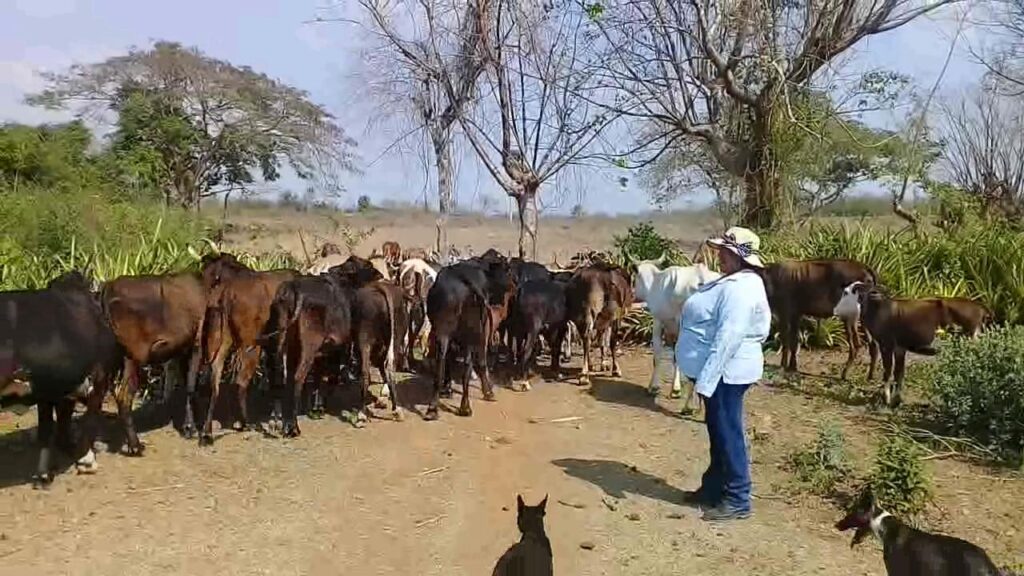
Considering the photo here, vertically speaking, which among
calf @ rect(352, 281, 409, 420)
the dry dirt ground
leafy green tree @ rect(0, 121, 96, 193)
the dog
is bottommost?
the dry dirt ground

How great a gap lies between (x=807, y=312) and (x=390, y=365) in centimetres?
529

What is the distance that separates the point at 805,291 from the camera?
1219 centimetres

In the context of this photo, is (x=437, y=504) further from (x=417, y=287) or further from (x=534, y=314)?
(x=417, y=287)

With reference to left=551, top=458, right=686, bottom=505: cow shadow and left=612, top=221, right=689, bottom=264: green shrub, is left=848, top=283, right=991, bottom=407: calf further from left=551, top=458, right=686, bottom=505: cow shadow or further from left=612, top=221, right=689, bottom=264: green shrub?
left=612, top=221, right=689, bottom=264: green shrub

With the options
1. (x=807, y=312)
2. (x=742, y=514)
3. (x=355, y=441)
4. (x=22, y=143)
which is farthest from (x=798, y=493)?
(x=22, y=143)

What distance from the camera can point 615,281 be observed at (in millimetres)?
11758

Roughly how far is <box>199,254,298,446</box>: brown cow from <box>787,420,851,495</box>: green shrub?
4.81 metres

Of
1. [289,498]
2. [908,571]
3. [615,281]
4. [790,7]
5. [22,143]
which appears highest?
[790,7]

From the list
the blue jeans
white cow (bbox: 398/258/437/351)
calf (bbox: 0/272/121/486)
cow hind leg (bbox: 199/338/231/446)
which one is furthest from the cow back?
white cow (bbox: 398/258/437/351)

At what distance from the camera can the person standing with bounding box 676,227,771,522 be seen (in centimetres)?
707

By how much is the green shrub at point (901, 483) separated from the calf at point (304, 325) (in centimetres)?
477

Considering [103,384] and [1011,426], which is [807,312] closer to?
[1011,426]

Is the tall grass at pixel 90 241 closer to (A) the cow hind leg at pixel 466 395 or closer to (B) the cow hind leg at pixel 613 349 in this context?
(A) the cow hind leg at pixel 466 395

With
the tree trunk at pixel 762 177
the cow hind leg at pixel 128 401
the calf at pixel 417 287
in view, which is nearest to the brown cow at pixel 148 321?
the cow hind leg at pixel 128 401
